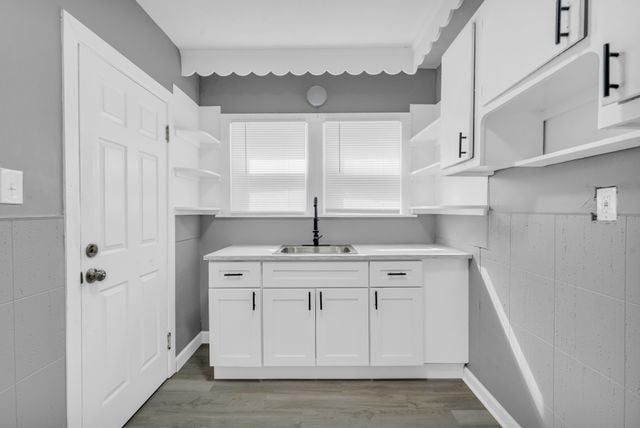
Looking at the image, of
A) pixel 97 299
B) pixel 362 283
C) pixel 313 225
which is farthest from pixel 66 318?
pixel 313 225

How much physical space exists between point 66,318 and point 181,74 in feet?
6.78

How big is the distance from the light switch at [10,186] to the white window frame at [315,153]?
1.93 m

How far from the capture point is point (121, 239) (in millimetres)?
1923

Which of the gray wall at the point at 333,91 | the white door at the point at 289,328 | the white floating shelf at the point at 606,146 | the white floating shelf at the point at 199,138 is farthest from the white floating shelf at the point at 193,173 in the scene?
the white floating shelf at the point at 606,146

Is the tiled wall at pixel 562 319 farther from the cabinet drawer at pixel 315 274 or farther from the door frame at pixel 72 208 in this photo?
the door frame at pixel 72 208

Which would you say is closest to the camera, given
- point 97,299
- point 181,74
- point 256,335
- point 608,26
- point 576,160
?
point 608,26

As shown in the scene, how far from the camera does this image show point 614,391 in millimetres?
1244

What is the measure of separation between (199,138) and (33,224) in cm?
175

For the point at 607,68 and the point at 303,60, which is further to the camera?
the point at 303,60

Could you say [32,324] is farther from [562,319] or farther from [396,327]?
[562,319]

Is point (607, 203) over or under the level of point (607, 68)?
under

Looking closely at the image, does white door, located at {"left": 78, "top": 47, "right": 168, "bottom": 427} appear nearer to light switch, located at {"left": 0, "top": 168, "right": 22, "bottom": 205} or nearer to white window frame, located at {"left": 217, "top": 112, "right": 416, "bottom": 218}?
light switch, located at {"left": 0, "top": 168, "right": 22, "bottom": 205}

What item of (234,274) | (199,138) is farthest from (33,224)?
(199,138)

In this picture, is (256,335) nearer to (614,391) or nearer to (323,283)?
(323,283)
